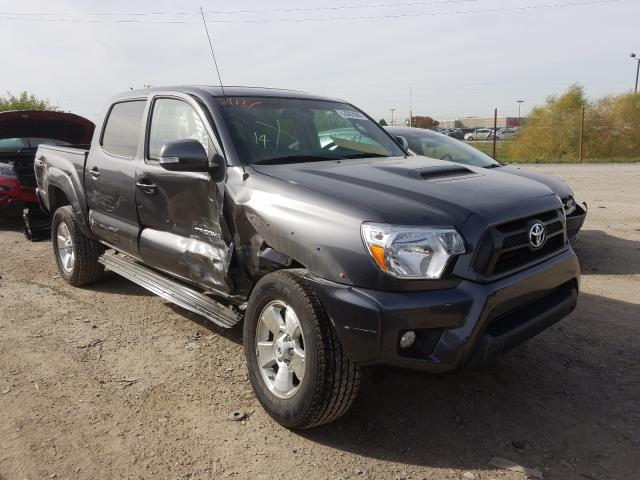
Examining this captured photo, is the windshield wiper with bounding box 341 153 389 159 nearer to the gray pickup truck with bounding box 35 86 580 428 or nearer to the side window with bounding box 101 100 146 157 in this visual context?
the gray pickup truck with bounding box 35 86 580 428

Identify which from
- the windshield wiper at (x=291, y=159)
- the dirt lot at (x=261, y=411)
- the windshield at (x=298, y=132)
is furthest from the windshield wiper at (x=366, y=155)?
the dirt lot at (x=261, y=411)

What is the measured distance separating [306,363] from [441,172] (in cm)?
145

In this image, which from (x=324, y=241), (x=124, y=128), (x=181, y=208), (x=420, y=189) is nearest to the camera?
(x=324, y=241)

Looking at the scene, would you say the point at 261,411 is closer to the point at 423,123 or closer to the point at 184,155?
the point at 184,155

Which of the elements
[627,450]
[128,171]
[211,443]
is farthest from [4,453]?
[627,450]

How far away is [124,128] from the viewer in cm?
462

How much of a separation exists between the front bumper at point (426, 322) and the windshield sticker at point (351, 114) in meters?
2.04

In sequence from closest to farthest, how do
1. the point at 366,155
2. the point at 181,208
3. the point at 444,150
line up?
the point at 181,208 < the point at 366,155 < the point at 444,150

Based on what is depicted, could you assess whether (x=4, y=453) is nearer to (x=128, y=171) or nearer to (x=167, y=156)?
(x=167, y=156)

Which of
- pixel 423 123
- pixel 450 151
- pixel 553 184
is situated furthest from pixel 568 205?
pixel 423 123

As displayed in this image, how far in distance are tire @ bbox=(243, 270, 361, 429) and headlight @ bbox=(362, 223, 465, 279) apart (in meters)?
0.42

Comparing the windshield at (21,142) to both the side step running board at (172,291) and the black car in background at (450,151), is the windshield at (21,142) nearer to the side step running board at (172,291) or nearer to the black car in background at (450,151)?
the side step running board at (172,291)

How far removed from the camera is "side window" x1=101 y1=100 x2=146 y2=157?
4383 millimetres

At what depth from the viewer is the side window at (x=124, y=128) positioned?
14.4 feet
